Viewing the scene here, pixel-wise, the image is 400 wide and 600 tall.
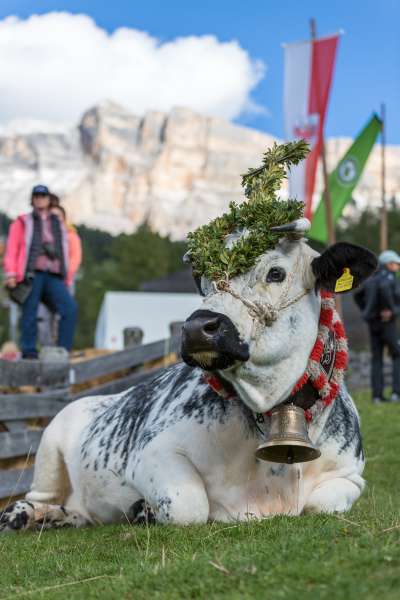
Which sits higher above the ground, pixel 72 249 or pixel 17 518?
pixel 72 249

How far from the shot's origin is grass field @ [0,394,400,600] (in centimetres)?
261

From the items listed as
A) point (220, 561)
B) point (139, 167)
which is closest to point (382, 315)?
point (220, 561)

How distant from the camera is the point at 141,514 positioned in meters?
4.64

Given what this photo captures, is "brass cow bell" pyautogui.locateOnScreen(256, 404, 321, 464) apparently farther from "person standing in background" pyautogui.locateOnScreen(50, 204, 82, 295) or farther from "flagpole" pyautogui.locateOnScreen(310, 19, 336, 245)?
"flagpole" pyautogui.locateOnScreen(310, 19, 336, 245)

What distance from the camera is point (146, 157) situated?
15675 cm

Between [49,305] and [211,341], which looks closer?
[211,341]

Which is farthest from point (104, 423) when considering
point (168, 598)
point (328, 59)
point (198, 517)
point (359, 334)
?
point (359, 334)

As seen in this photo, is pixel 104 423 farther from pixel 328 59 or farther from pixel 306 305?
pixel 328 59

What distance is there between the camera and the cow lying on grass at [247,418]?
13.2 feet

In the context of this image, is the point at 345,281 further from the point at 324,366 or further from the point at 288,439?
the point at 288,439

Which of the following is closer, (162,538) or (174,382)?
(162,538)

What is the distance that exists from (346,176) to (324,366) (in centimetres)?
1530

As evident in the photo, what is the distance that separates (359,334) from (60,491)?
21433 mm

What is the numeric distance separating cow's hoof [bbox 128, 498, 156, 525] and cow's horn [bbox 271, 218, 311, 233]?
5.24ft
